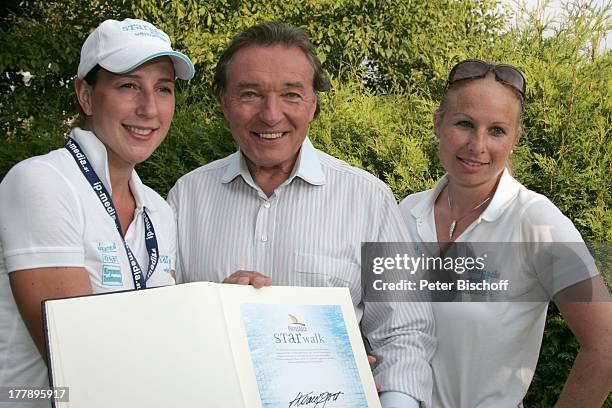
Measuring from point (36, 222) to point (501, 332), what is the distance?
1.83m

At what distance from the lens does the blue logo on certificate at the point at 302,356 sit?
2268 mm

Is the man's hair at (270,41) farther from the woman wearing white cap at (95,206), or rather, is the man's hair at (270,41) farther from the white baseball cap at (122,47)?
the white baseball cap at (122,47)

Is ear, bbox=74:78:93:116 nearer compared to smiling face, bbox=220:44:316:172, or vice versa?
ear, bbox=74:78:93:116

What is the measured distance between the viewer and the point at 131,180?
2846mm

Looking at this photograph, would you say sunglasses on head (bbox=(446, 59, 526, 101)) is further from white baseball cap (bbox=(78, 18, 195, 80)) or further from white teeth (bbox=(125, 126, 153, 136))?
white teeth (bbox=(125, 126, 153, 136))

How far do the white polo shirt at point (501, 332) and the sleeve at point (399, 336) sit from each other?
0.24ft

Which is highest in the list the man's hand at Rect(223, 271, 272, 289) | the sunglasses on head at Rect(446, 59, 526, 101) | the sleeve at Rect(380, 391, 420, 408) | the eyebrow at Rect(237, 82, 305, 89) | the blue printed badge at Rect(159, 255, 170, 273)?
the eyebrow at Rect(237, 82, 305, 89)

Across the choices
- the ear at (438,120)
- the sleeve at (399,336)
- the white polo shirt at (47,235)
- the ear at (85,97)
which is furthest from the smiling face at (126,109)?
the ear at (438,120)

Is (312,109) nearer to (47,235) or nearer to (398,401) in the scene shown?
(398,401)

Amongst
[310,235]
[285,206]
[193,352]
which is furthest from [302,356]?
[285,206]

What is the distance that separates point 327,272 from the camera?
10.0 ft

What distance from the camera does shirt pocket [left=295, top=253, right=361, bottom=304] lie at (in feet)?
10.0

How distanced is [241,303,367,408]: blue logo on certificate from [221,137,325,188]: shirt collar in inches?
30.8

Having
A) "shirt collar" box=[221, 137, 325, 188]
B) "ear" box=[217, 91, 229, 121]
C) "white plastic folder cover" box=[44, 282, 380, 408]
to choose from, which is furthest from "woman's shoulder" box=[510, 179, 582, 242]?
"ear" box=[217, 91, 229, 121]
